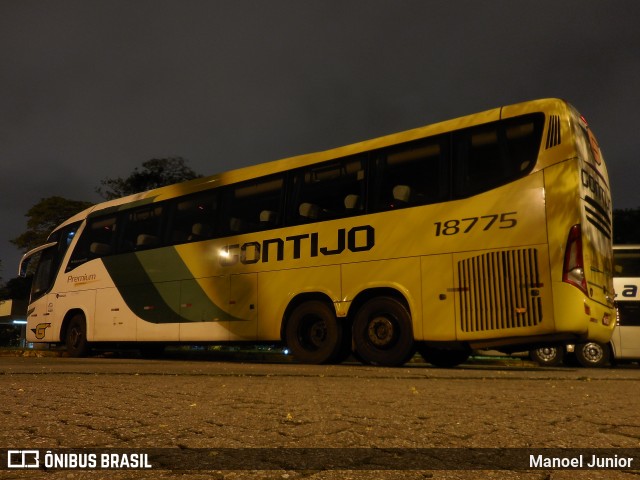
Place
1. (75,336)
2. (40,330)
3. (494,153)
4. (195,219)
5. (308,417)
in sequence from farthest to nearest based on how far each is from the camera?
(40,330) → (75,336) → (195,219) → (494,153) → (308,417)

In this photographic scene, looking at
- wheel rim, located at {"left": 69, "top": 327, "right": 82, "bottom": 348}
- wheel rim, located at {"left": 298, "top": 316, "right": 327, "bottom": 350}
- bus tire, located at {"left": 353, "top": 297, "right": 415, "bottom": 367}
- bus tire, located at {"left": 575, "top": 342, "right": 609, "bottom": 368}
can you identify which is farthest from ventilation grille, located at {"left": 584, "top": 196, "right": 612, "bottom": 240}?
wheel rim, located at {"left": 69, "top": 327, "right": 82, "bottom": 348}

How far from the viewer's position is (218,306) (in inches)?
448

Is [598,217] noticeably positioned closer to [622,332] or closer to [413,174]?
[413,174]

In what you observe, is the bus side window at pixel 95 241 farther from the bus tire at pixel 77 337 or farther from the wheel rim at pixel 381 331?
the wheel rim at pixel 381 331

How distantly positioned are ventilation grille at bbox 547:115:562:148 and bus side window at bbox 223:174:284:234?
4644 mm

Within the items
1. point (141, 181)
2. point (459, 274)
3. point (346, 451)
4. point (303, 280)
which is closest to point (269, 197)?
point (303, 280)

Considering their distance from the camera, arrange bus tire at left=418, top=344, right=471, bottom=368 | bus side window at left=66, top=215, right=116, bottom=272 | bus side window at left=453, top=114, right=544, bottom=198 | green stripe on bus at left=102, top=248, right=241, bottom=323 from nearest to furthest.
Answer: bus side window at left=453, top=114, right=544, bottom=198 → bus tire at left=418, top=344, right=471, bottom=368 → green stripe on bus at left=102, top=248, right=241, bottom=323 → bus side window at left=66, top=215, right=116, bottom=272

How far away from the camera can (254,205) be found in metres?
11.2

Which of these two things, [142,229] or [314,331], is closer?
[314,331]

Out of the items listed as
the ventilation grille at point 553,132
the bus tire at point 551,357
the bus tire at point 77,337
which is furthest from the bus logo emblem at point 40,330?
the ventilation grille at point 553,132

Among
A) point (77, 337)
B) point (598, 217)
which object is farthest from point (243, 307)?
point (598, 217)

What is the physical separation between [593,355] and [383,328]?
8217mm

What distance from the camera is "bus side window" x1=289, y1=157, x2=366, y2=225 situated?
975cm

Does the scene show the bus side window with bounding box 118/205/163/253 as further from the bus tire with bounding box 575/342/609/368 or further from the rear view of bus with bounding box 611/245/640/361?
the rear view of bus with bounding box 611/245/640/361
